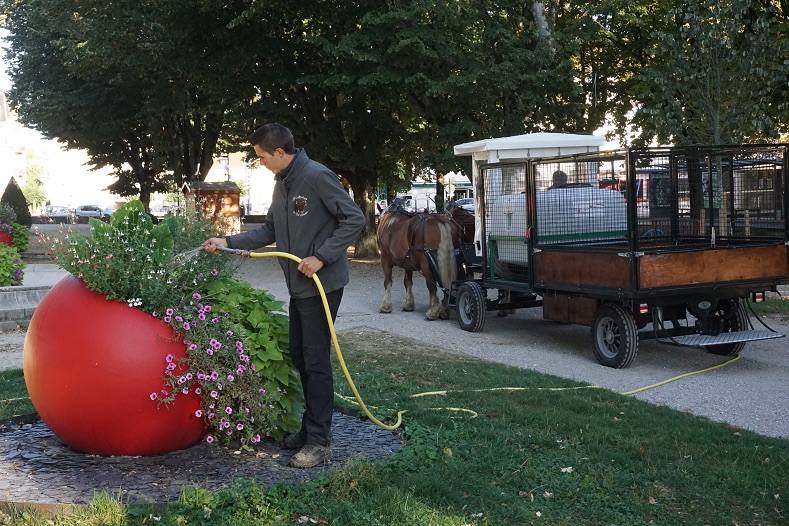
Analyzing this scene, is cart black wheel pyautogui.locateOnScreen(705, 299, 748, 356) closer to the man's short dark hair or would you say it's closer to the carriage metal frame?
the carriage metal frame

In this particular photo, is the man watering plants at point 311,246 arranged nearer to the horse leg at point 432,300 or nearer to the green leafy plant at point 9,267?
the horse leg at point 432,300

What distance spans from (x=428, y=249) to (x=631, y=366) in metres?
4.90

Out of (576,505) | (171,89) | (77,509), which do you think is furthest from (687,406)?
(171,89)

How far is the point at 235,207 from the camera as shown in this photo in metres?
33.4

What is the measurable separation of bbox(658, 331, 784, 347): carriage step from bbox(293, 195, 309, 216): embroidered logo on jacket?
558 centimetres

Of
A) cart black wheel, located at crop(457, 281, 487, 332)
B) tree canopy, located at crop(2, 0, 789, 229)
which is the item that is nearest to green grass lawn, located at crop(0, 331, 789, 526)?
cart black wheel, located at crop(457, 281, 487, 332)

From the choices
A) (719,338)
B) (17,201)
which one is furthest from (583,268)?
(17,201)

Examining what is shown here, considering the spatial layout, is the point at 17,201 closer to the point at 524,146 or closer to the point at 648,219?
the point at 524,146

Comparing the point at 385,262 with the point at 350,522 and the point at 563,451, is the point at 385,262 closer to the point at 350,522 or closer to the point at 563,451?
the point at 563,451

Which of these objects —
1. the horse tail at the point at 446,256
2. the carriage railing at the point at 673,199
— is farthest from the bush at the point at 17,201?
the carriage railing at the point at 673,199

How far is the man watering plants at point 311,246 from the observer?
5.38m

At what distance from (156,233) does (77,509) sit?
5.97ft

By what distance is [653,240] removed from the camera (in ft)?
35.4

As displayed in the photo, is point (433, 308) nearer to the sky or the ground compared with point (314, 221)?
nearer to the ground
